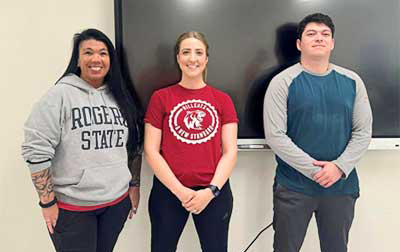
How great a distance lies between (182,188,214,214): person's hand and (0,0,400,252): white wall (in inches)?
21.4

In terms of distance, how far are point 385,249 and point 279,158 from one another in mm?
1010

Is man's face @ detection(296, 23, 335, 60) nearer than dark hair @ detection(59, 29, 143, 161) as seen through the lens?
No

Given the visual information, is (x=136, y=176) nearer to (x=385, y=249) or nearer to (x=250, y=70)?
(x=250, y=70)

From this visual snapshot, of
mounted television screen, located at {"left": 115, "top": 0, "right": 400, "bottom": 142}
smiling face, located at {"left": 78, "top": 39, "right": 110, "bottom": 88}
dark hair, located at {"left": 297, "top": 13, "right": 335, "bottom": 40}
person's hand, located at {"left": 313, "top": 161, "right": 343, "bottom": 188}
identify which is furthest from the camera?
mounted television screen, located at {"left": 115, "top": 0, "right": 400, "bottom": 142}

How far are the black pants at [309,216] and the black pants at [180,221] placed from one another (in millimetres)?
287

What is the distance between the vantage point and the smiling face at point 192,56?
63.9 inches

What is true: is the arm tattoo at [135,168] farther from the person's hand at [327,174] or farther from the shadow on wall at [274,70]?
the person's hand at [327,174]

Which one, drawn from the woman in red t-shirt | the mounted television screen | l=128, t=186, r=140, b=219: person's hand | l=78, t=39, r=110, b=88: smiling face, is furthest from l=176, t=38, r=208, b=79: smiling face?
l=128, t=186, r=140, b=219: person's hand

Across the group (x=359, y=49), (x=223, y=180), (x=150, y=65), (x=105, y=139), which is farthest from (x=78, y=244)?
(x=359, y=49)

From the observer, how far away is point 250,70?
1.90m

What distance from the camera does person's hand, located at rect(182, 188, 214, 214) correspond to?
154 cm

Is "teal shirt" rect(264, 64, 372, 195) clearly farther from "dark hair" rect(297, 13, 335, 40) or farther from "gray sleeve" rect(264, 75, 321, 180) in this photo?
"dark hair" rect(297, 13, 335, 40)

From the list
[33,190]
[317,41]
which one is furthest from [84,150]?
[317,41]

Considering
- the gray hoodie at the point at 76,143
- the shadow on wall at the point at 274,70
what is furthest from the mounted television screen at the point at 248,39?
the gray hoodie at the point at 76,143
